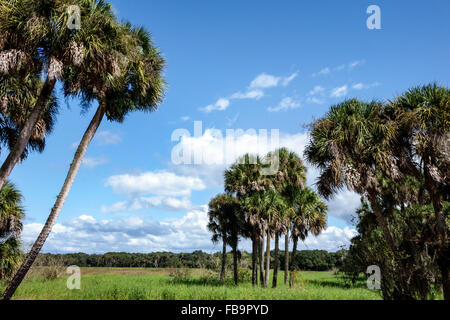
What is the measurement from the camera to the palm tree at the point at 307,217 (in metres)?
25.6

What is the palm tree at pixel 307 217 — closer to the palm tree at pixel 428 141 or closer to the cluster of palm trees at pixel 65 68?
the palm tree at pixel 428 141

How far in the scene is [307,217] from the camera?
2566 centimetres

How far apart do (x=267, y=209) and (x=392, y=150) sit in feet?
42.4

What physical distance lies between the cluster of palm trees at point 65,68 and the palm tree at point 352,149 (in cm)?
795

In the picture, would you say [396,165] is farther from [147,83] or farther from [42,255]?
[42,255]

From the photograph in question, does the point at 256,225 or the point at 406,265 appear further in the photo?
the point at 256,225

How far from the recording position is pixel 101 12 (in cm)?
1149

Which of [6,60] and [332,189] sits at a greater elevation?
[6,60]

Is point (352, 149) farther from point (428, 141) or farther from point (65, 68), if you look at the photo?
point (65, 68)

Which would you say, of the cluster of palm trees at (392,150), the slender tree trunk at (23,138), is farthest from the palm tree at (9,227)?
the cluster of palm trees at (392,150)

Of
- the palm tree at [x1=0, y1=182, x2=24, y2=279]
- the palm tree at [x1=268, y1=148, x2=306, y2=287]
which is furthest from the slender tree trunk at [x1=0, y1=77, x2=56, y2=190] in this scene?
the palm tree at [x1=268, y1=148, x2=306, y2=287]

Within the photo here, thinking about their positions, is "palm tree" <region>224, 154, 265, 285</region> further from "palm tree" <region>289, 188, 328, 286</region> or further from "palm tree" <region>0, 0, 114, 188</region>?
"palm tree" <region>0, 0, 114, 188</region>
